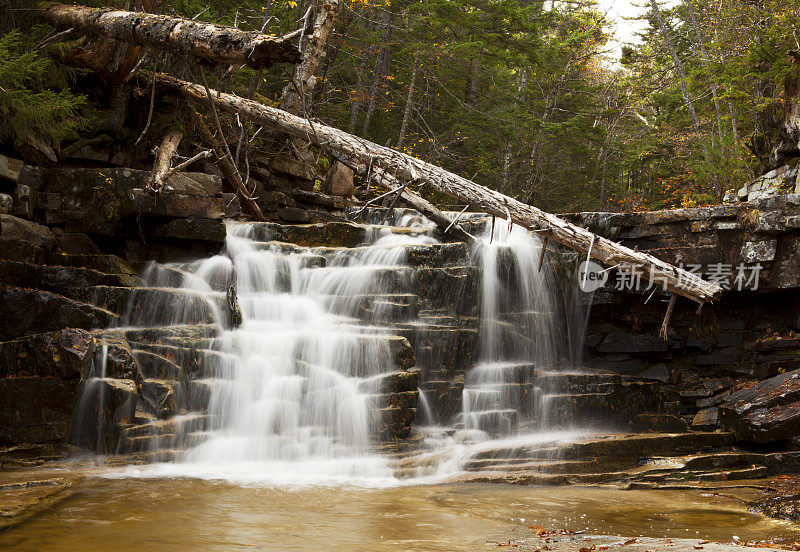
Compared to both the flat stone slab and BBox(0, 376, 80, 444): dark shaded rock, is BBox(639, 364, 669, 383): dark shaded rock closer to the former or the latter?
the flat stone slab

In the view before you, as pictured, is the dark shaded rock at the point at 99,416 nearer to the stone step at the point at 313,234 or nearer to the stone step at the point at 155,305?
the stone step at the point at 155,305

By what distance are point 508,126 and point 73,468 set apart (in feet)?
54.4

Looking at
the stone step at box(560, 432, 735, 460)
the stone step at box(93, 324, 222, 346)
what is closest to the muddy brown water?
the stone step at box(560, 432, 735, 460)

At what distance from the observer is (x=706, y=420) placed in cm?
874

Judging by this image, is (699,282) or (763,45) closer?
→ (699,282)

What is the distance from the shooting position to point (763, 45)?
12.1m

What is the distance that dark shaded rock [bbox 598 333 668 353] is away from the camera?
10609 mm

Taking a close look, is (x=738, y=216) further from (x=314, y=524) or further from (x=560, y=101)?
(x=560, y=101)

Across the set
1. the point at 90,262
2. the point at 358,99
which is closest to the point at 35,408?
the point at 90,262

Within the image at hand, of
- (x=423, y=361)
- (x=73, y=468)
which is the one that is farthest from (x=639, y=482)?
(x=73, y=468)

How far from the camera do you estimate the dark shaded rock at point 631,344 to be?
1061cm

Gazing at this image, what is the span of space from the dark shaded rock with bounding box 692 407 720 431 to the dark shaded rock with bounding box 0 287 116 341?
8.51 metres

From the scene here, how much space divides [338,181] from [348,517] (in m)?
11.0

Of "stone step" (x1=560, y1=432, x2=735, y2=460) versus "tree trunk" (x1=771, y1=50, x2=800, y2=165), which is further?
"tree trunk" (x1=771, y1=50, x2=800, y2=165)
